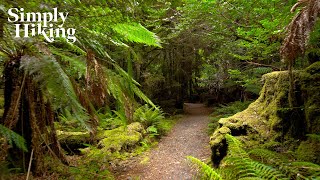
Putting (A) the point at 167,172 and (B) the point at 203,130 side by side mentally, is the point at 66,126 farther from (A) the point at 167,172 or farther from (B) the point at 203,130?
(B) the point at 203,130

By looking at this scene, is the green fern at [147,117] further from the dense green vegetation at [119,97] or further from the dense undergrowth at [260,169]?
the dense undergrowth at [260,169]

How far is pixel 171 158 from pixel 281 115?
2.54 metres

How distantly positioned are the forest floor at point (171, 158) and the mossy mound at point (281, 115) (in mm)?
1014

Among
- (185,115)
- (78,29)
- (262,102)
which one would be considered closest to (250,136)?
(262,102)

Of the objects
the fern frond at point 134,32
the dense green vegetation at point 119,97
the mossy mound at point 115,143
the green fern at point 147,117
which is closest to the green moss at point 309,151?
the dense green vegetation at point 119,97

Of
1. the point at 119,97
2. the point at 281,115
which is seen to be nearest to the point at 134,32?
the point at 119,97

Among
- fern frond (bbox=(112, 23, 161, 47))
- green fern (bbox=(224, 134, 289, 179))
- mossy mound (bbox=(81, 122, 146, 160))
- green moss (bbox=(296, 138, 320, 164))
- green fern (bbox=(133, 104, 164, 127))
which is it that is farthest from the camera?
green fern (bbox=(133, 104, 164, 127))

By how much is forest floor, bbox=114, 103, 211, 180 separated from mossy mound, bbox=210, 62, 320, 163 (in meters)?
1.01

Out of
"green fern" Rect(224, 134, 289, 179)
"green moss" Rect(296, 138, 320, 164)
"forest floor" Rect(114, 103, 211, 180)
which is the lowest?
"forest floor" Rect(114, 103, 211, 180)

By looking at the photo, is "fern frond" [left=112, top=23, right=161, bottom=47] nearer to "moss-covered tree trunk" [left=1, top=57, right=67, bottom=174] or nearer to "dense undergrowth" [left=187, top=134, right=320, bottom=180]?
"moss-covered tree trunk" [left=1, top=57, right=67, bottom=174]

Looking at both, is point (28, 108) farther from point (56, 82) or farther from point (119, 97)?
point (56, 82)

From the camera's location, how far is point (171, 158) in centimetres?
532

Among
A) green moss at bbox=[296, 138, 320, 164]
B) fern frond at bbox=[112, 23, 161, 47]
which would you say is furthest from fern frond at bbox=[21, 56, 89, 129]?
green moss at bbox=[296, 138, 320, 164]

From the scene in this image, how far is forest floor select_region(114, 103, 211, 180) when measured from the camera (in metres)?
4.31
